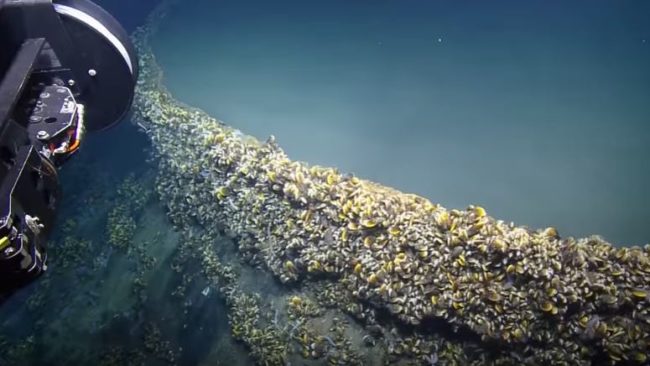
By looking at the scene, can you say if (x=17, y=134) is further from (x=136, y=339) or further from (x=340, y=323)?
(x=136, y=339)

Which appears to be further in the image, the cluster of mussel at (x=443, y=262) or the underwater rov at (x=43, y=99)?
the cluster of mussel at (x=443, y=262)

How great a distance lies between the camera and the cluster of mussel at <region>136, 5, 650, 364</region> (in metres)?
4.87

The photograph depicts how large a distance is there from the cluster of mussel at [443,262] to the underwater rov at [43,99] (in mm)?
2746

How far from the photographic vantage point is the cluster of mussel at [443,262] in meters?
4.87

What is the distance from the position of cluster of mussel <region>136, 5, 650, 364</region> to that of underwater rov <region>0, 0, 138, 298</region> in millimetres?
2746

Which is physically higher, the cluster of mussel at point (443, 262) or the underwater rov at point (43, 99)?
the cluster of mussel at point (443, 262)

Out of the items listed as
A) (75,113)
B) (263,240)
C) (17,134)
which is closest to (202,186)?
(263,240)

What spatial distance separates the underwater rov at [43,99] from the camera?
2.53 meters

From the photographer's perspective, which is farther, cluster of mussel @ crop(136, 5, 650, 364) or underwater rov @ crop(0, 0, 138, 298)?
cluster of mussel @ crop(136, 5, 650, 364)

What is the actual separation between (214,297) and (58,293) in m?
3.98

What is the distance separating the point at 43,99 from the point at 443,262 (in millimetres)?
4527

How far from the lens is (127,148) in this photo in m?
10.4

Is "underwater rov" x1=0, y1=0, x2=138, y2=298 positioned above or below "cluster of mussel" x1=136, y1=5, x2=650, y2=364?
below

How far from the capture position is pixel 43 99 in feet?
11.3
